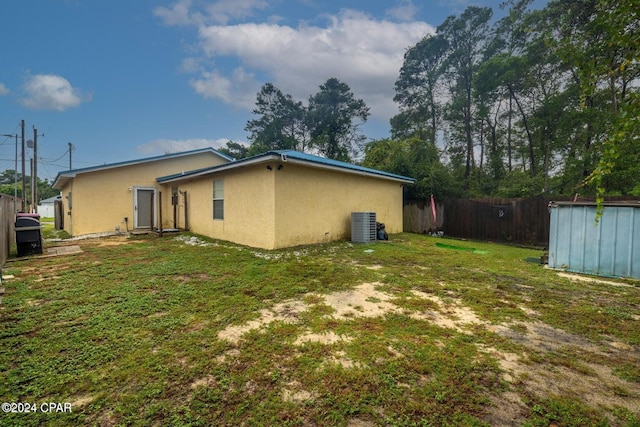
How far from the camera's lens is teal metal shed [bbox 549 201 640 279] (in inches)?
190

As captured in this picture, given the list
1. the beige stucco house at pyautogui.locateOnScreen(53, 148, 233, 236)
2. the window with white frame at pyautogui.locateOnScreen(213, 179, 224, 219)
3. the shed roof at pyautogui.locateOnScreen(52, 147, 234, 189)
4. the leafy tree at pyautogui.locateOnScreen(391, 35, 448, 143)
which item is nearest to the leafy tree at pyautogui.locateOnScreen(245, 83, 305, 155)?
the leafy tree at pyautogui.locateOnScreen(391, 35, 448, 143)

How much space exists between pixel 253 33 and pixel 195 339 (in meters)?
12.7

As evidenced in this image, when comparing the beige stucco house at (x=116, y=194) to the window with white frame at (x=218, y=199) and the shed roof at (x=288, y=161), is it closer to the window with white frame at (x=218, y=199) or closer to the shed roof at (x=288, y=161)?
the shed roof at (x=288, y=161)

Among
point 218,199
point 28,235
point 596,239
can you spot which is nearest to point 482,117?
point 596,239

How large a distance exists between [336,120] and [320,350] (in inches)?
1014

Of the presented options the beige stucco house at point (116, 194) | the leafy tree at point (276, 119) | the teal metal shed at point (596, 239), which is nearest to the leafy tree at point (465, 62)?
the leafy tree at point (276, 119)

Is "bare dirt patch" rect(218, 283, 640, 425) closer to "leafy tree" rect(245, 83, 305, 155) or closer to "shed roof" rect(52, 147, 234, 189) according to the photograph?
"shed roof" rect(52, 147, 234, 189)

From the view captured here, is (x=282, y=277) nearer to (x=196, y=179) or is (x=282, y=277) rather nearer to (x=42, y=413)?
(x=42, y=413)

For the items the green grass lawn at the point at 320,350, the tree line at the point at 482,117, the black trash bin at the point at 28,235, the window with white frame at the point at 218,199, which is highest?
the tree line at the point at 482,117

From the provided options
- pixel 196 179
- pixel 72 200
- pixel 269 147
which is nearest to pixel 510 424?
pixel 196 179

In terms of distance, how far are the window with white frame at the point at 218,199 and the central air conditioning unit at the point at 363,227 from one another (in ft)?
14.6

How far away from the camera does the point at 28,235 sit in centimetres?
662

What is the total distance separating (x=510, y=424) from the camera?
1609mm

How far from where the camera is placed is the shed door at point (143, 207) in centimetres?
1202
